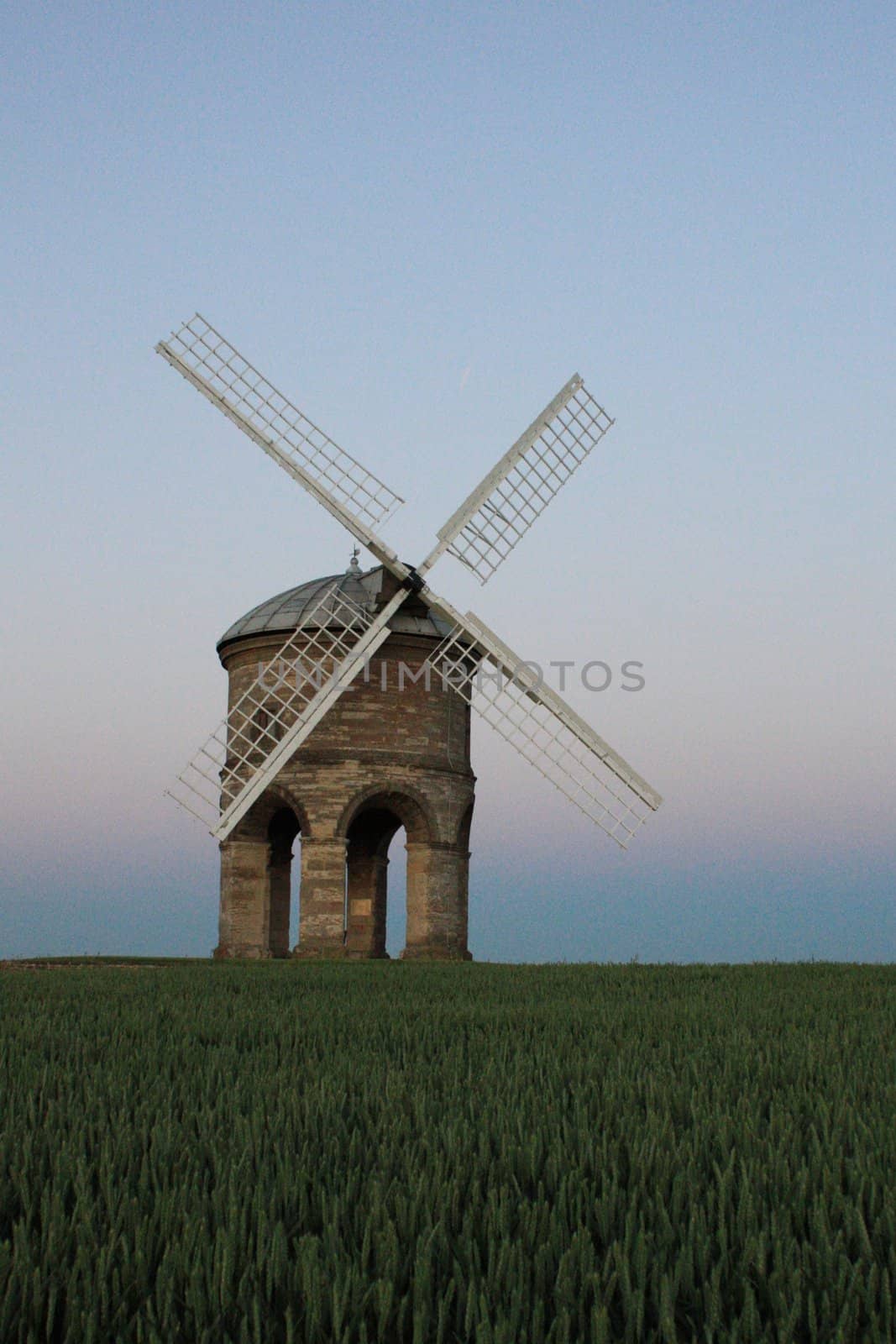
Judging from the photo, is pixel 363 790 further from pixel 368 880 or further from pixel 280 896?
pixel 368 880

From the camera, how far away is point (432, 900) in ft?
78.4

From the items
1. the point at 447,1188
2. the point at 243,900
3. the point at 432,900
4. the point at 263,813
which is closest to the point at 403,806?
the point at 432,900

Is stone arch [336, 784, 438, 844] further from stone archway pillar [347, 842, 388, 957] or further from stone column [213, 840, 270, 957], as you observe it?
stone archway pillar [347, 842, 388, 957]

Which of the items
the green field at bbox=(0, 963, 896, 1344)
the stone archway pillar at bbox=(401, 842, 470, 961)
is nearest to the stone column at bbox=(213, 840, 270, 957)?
the stone archway pillar at bbox=(401, 842, 470, 961)

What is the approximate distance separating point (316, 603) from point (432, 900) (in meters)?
5.99

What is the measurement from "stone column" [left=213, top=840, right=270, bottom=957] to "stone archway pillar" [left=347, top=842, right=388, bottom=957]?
3322mm

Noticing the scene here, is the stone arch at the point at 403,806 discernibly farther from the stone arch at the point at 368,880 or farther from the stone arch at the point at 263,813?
the stone arch at the point at 368,880

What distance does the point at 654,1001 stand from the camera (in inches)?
396

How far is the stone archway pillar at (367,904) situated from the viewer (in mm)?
27297

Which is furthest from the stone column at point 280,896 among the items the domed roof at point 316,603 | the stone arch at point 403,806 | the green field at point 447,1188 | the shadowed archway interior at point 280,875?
the green field at point 447,1188

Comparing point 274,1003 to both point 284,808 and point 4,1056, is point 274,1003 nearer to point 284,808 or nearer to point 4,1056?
point 4,1056

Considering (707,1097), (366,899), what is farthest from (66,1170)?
(366,899)

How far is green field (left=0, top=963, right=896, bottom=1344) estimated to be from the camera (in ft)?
8.63

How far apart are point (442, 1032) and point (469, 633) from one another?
16.0 m
